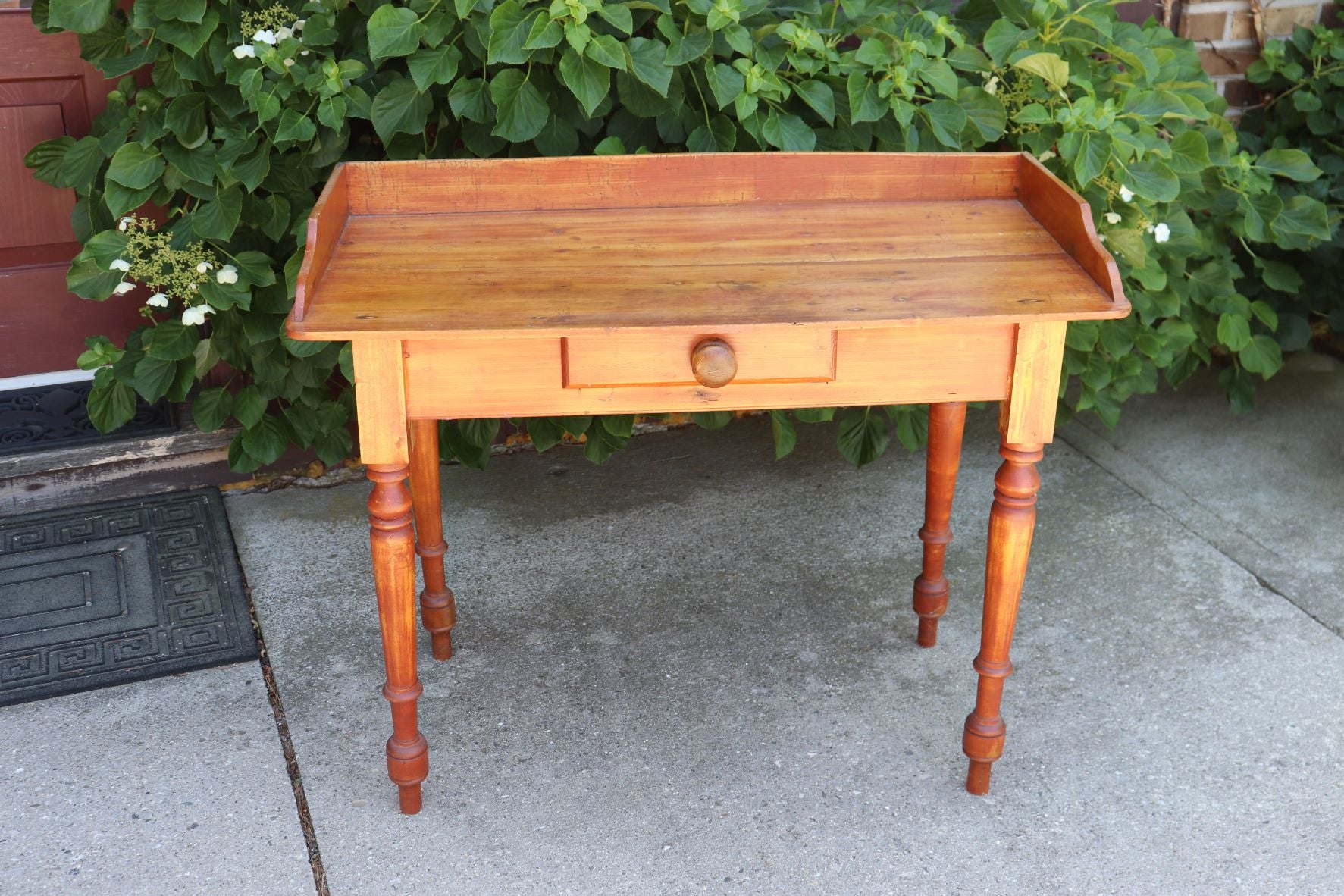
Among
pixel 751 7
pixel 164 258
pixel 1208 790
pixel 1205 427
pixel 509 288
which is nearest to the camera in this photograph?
pixel 509 288

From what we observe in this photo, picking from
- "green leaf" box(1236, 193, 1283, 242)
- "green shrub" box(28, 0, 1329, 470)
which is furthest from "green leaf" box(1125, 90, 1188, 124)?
"green leaf" box(1236, 193, 1283, 242)

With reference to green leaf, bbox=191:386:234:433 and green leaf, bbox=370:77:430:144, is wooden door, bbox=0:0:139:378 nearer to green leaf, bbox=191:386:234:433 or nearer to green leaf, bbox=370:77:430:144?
green leaf, bbox=191:386:234:433

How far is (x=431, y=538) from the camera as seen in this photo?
8.20 ft

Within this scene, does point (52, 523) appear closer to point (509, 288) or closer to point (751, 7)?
point (509, 288)

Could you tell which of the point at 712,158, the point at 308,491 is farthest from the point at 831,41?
the point at 308,491

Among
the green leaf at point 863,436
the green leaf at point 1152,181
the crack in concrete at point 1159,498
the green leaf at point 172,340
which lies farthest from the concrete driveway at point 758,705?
the green leaf at point 1152,181

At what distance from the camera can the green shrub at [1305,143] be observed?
11.4 ft

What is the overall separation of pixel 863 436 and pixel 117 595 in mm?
1703

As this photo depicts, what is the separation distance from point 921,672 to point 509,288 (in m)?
1.19

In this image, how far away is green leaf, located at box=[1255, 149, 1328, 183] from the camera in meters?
3.19

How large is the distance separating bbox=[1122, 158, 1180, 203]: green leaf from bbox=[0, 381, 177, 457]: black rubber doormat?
2286 millimetres

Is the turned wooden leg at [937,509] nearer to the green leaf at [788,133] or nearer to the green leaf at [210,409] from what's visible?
the green leaf at [788,133]

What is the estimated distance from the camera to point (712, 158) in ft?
7.47

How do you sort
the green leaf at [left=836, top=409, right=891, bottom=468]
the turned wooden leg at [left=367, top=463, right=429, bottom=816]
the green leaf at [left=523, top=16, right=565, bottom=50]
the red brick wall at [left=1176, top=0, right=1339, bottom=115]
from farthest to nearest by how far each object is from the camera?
the red brick wall at [left=1176, top=0, right=1339, bottom=115] → the green leaf at [left=836, top=409, right=891, bottom=468] → the green leaf at [left=523, top=16, right=565, bottom=50] → the turned wooden leg at [left=367, top=463, right=429, bottom=816]
